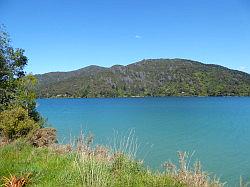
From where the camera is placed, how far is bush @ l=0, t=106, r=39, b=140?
60.0 ft

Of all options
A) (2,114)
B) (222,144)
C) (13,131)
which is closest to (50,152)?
(13,131)

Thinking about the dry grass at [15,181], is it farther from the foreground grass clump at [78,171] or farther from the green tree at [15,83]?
the green tree at [15,83]

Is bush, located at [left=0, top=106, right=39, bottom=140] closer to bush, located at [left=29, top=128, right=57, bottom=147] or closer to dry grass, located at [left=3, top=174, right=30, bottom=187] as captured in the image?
bush, located at [left=29, top=128, right=57, bottom=147]

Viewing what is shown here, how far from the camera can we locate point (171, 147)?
119 feet

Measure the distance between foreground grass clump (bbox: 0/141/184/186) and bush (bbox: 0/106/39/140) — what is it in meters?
6.85

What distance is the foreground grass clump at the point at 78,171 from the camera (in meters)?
8.37

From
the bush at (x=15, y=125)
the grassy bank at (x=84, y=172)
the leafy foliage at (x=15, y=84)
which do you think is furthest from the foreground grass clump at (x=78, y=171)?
the leafy foliage at (x=15, y=84)

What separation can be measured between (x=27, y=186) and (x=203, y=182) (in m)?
4.23

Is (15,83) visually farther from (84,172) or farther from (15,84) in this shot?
(84,172)

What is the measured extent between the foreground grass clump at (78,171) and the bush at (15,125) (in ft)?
22.5

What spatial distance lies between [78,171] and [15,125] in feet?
35.0

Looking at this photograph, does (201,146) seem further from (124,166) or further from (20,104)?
(124,166)

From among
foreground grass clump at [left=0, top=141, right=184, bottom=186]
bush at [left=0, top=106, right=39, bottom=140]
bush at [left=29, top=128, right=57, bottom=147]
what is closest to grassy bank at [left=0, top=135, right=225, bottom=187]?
foreground grass clump at [left=0, top=141, right=184, bottom=186]

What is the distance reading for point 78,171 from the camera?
8.70 metres
